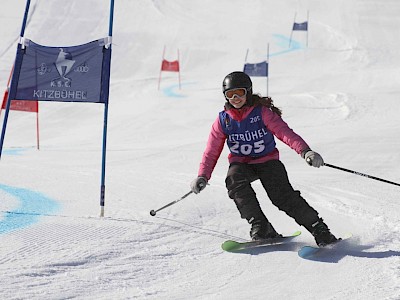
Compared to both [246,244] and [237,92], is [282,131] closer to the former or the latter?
[237,92]

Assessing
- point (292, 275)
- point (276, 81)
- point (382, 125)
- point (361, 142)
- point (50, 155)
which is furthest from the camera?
point (276, 81)

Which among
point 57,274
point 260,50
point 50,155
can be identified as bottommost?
point 57,274

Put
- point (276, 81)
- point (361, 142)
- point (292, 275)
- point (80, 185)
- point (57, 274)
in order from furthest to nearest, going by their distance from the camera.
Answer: point (276, 81) → point (361, 142) → point (80, 185) → point (292, 275) → point (57, 274)

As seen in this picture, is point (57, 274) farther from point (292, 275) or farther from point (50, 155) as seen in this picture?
point (50, 155)

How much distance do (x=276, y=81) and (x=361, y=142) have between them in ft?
35.1

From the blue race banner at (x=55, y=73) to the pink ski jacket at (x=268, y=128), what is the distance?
3.28 feet

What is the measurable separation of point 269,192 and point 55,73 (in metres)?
1.91

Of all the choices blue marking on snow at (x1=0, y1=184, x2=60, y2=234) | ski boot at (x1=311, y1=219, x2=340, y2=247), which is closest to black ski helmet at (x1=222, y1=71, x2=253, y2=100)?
ski boot at (x1=311, y1=219, x2=340, y2=247)

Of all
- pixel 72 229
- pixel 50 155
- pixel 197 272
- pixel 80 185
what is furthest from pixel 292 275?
pixel 50 155

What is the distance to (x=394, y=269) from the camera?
3.52 metres

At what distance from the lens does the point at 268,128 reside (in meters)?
4.38

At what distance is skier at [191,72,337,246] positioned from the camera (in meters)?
4.25

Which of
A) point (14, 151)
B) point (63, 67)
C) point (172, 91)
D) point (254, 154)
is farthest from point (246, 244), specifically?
point (172, 91)

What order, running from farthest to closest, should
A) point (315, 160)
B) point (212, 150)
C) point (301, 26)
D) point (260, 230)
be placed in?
point (301, 26) → point (212, 150) → point (260, 230) → point (315, 160)
